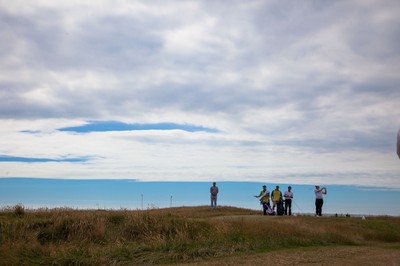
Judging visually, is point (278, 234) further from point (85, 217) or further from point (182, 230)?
point (85, 217)

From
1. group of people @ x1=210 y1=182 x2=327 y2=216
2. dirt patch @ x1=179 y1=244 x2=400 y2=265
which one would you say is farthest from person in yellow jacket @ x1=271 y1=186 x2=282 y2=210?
dirt patch @ x1=179 y1=244 x2=400 y2=265

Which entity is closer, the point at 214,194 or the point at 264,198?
the point at 264,198

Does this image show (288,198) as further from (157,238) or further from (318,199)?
(157,238)

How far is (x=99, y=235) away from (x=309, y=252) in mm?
10097

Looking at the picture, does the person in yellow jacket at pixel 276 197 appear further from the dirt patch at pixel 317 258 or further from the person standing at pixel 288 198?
the dirt patch at pixel 317 258

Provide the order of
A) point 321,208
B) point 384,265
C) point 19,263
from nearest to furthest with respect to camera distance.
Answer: point 384,265, point 19,263, point 321,208

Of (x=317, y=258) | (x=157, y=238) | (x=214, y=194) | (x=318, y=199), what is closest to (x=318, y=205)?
(x=318, y=199)

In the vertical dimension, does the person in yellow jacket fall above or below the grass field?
above

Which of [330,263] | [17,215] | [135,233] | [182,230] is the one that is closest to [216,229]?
[182,230]

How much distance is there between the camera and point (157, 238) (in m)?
18.7

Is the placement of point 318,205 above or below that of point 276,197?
below

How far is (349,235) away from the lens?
22.6 m

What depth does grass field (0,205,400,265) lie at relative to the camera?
49.4ft

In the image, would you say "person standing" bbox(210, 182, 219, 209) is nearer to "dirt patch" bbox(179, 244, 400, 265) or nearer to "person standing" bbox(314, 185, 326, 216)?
"person standing" bbox(314, 185, 326, 216)
